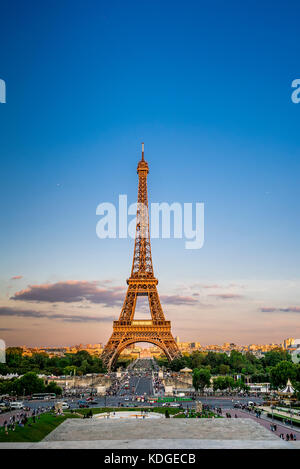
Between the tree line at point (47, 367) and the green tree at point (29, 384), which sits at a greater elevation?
the green tree at point (29, 384)

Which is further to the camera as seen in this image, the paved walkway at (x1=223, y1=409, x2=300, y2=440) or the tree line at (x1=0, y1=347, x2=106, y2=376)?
the tree line at (x1=0, y1=347, x2=106, y2=376)

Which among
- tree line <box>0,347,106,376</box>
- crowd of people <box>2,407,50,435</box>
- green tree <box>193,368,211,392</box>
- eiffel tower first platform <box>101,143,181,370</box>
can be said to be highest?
eiffel tower first platform <box>101,143,181,370</box>

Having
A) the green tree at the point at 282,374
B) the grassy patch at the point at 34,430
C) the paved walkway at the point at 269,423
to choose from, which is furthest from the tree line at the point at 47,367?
the paved walkway at the point at 269,423

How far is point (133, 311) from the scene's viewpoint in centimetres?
7544

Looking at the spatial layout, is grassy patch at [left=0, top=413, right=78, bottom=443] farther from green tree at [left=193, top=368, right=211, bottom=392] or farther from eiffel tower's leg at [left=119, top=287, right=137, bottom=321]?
eiffel tower's leg at [left=119, top=287, right=137, bottom=321]

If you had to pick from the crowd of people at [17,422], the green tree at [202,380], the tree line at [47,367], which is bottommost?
the tree line at [47,367]

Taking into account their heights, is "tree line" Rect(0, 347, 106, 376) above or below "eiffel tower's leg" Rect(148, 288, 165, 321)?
below

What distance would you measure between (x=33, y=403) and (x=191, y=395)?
62.8ft

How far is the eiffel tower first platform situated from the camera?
73.0 m

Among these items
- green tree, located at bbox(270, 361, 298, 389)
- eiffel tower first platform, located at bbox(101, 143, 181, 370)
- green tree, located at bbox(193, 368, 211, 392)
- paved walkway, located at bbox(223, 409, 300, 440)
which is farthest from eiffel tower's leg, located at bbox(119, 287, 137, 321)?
paved walkway, located at bbox(223, 409, 300, 440)

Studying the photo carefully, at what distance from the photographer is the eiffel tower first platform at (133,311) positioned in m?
73.0

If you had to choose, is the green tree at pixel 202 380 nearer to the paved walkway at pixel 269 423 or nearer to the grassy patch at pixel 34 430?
the paved walkway at pixel 269 423
